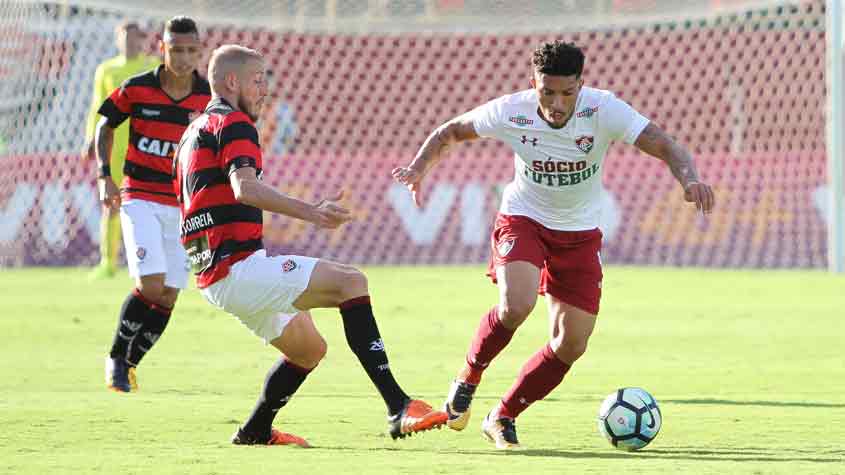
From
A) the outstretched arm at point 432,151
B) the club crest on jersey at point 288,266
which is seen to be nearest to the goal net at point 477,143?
the outstretched arm at point 432,151

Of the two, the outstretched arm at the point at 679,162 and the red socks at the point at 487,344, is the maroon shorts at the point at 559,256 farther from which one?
the outstretched arm at the point at 679,162

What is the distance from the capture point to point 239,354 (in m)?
10.2

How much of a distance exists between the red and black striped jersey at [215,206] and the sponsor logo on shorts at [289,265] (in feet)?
0.54

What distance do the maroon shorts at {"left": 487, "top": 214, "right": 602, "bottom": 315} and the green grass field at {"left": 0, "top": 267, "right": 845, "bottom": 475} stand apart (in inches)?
25.2

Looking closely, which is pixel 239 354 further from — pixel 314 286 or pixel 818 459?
pixel 818 459

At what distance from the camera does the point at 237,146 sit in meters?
5.93

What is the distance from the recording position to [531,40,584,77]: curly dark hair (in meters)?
6.27

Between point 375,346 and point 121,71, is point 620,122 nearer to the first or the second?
point 375,346

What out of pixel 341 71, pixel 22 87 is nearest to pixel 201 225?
pixel 22 87

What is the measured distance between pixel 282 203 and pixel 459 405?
1463 mm

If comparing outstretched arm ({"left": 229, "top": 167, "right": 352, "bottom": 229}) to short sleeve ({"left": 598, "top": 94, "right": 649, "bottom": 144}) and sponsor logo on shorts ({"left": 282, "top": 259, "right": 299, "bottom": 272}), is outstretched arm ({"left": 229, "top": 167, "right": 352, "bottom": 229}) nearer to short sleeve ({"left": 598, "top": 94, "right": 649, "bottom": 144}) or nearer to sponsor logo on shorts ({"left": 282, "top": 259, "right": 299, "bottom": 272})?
sponsor logo on shorts ({"left": 282, "top": 259, "right": 299, "bottom": 272})

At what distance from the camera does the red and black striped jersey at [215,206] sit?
239 inches

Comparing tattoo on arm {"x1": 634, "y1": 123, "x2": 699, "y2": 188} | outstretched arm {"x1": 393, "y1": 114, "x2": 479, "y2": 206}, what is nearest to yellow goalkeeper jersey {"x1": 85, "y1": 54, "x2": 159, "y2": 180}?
outstretched arm {"x1": 393, "y1": 114, "x2": 479, "y2": 206}

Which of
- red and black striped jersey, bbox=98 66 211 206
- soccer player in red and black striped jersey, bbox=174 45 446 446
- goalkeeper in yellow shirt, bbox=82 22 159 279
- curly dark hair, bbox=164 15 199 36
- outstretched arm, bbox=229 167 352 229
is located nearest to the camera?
outstretched arm, bbox=229 167 352 229
